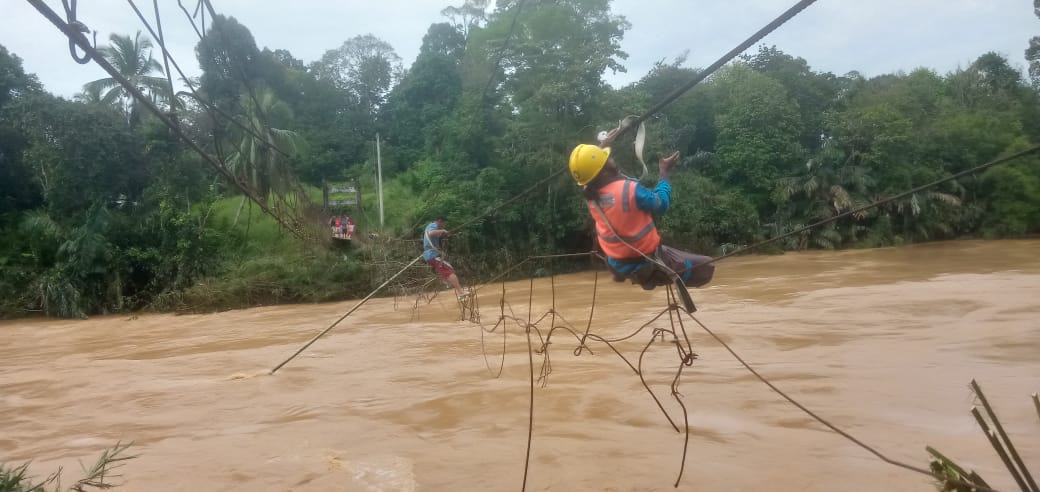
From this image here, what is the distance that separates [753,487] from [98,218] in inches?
774

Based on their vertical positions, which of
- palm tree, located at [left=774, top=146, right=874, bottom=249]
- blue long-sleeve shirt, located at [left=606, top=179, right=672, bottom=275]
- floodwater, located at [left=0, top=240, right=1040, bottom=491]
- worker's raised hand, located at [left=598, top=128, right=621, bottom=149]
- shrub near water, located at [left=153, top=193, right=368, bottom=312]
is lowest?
floodwater, located at [left=0, top=240, right=1040, bottom=491]

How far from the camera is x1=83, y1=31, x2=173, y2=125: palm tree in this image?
67.6ft

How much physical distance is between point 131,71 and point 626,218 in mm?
21769

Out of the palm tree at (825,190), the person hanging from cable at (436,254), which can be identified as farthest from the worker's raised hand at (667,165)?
the palm tree at (825,190)

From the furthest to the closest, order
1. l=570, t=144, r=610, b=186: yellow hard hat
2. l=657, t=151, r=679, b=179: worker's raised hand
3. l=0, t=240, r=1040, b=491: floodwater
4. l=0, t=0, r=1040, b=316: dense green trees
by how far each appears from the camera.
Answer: l=0, t=0, r=1040, b=316: dense green trees
l=570, t=144, r=610, b=186: yellow hard hat
l=657, t=151, r=679, b=179: worker's raised hand
l=0, t=240, r=1040, b=491: floodwater

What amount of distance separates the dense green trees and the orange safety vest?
11794 millimetres

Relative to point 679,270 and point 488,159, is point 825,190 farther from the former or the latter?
point 679,270

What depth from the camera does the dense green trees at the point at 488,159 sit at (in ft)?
59.8

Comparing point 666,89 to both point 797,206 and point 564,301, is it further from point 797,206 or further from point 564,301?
point 564,301

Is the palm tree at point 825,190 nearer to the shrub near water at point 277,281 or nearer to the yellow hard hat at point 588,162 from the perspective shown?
the shrub near water at point 277,281

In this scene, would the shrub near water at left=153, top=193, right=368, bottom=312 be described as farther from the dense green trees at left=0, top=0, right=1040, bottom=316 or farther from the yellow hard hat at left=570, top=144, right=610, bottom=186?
the yellow hard hat at left=570, top=144, right=610, bottom=186

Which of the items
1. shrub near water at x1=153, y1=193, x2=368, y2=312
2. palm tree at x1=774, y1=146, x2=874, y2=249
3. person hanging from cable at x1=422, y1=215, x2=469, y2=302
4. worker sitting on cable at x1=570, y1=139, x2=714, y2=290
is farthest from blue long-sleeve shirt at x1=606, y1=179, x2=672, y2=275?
palm tree at x1=774, y1=146, x2=874, y2=249

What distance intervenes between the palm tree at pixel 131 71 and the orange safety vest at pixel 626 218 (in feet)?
67.3

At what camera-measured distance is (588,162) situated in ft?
13.2
